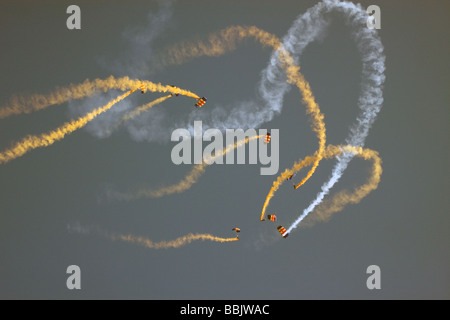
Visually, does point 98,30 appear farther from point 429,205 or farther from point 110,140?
point 429,205

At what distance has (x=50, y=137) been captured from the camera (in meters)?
12.7

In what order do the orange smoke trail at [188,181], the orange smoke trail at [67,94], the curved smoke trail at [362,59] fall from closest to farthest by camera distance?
1. the orange smoke trail at [67,94]
2. the orange smoke trail at [188,181]
3. the curved smoke trail at [362,59]

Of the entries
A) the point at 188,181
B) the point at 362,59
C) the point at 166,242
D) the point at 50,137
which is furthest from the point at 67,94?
the point at 362,59

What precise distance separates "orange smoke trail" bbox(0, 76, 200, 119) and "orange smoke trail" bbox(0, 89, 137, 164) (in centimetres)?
26

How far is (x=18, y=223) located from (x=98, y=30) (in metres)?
5.04

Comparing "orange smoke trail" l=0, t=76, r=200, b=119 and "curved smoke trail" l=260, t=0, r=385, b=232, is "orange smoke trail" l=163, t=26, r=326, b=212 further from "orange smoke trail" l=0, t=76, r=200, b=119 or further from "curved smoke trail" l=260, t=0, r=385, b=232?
"orange smoke trail" l=0, t=76, r=200, b=119

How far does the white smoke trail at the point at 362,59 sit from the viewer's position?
13.0 metres

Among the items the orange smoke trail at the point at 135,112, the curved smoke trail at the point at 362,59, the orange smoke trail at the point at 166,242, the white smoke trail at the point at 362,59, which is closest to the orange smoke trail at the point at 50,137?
the orange smoke trail at the point at 135,112

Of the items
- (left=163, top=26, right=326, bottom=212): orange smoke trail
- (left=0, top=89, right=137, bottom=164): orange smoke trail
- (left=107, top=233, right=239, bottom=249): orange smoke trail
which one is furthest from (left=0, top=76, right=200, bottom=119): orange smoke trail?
(left=107, top=233, right=239, bottom=249): orange smoke trail

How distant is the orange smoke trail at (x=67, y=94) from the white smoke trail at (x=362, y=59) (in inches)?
158

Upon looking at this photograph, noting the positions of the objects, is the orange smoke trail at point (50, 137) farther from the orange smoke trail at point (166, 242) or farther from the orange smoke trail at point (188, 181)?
the orange smoke trail at point (166, 242)

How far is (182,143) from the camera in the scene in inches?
506

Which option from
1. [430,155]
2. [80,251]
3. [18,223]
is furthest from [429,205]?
[18,223]

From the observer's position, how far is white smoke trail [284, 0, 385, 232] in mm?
12969
